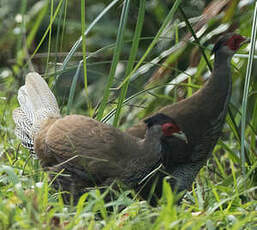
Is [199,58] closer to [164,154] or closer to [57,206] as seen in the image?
[164,154]

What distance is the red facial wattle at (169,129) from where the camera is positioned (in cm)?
338

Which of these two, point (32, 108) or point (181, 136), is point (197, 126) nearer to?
point (181, 136)

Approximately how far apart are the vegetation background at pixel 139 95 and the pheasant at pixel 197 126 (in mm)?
112

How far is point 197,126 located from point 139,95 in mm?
1179

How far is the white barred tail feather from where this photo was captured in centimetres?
395

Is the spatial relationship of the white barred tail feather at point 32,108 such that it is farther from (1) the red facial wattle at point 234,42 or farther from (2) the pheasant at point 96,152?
(1) the red facial wattle at point 234,42

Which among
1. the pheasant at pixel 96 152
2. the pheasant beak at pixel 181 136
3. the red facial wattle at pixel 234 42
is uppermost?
the red facial wattle at pixel 234 42

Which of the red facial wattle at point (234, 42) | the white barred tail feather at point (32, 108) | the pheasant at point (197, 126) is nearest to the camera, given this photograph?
the pheasant at point (197, 126)

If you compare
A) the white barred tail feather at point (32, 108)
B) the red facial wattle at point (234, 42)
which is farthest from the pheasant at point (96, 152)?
the red facial wattle at point (234, 42)

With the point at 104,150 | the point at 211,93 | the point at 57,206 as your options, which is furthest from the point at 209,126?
the point at 57,206

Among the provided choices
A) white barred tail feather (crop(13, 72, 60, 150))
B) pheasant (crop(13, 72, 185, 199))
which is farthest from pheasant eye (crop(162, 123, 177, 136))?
white barred tail feather (crop(13, 72, 60, 150))

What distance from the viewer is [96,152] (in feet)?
10.9

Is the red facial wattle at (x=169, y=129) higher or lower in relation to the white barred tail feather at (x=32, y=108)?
higher

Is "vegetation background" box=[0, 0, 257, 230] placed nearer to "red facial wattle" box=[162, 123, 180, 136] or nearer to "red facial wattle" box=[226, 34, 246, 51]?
"red facial wattle" box=[226, 34, 246, 51]
